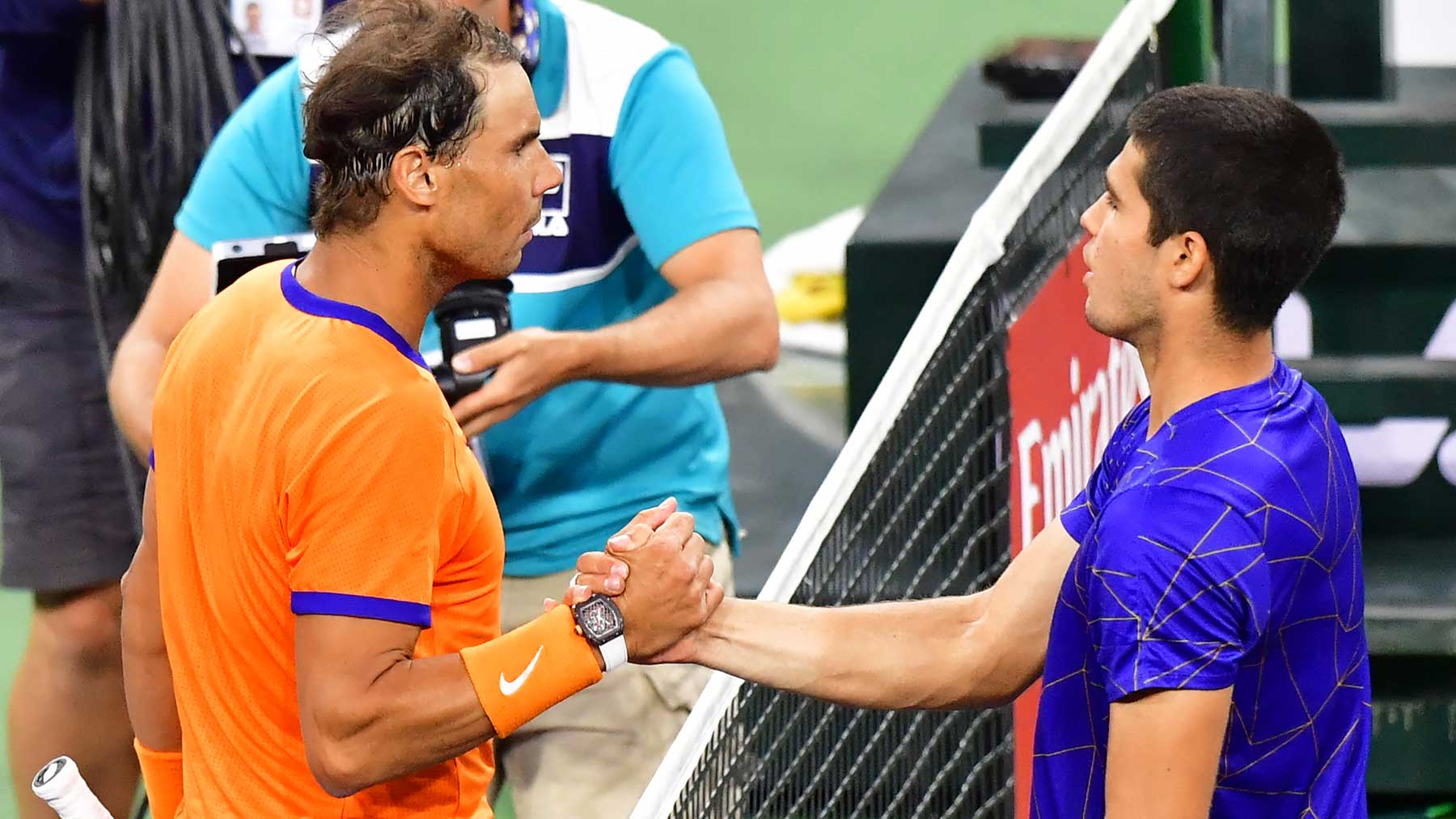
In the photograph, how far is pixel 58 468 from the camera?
380 centimetres

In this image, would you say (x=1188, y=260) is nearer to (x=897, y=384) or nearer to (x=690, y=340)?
(x=897, y=384)

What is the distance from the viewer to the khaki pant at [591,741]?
307 centimetres

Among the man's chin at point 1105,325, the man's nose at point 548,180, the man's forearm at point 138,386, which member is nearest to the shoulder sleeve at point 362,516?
the man's nose at point 548,180

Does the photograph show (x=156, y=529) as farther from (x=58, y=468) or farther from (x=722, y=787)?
(x=58, y=468)

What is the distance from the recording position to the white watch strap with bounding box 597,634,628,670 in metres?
2.17

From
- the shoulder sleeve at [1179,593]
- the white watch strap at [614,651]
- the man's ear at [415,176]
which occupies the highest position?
the man's ear at [415,176]

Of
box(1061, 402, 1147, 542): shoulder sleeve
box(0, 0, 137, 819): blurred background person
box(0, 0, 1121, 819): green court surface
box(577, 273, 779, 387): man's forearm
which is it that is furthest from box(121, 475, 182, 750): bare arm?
box(0, 0, 1121, 819): green court surface

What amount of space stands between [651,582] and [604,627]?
0.11m

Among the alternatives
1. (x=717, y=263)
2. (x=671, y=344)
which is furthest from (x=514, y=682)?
(x=717, y=263)

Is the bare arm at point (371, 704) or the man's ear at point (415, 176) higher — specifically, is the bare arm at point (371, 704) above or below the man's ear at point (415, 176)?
below

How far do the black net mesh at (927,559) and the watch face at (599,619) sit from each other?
33 cm

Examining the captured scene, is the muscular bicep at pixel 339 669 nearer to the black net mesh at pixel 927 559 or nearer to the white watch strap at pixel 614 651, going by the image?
the white watch strap at pixel 614 651

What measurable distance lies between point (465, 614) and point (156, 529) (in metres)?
0.36

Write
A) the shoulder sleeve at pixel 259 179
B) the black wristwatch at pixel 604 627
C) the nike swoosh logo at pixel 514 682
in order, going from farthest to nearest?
the shoulder sleeve at pixel 259 179 → the black wristwatch at pixel 604 627 → the nike swoosh logo at pixel 514 682
